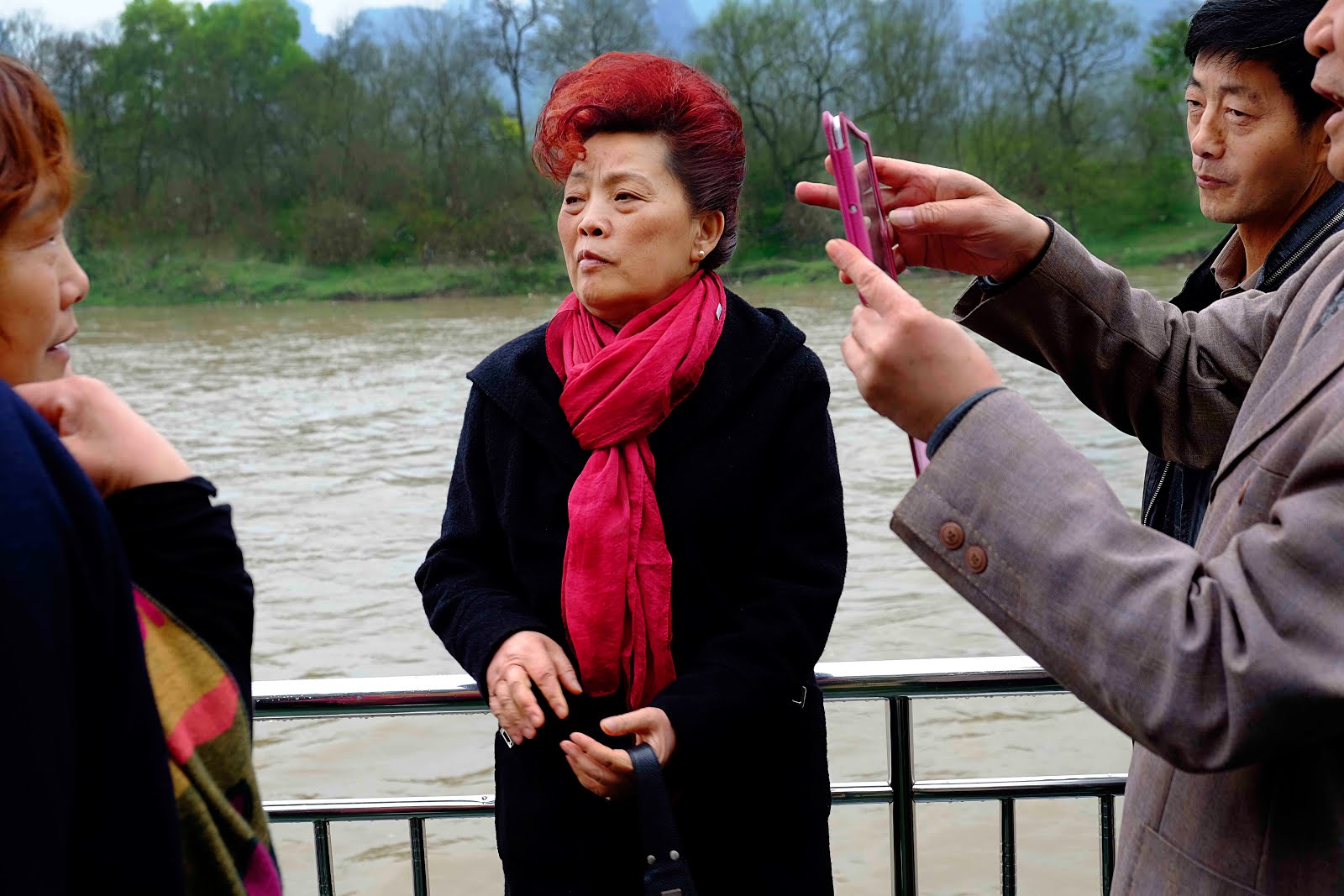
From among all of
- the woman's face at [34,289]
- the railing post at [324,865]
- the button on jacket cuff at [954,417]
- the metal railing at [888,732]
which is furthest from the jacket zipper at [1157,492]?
the woman's face at [34,289]

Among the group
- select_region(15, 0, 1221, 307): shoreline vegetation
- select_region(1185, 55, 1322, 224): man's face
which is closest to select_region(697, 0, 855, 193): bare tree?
select_region(15, 0, 1221, 307): shoreline vegetation

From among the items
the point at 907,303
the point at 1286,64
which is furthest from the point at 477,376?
the point at 1286,64

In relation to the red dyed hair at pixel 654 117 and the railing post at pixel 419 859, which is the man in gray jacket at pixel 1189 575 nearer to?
the red dyed hair at pixel 654 117

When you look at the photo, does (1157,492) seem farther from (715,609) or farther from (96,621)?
(96,621)

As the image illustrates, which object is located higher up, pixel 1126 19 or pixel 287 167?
pixel 1126 19

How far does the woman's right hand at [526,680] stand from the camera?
5.33 feet

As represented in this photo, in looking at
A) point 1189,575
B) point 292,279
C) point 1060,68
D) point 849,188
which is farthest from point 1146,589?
point 1060,68

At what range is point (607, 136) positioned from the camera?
5.95ft

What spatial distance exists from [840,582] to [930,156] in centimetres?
3559

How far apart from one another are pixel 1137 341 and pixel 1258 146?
1.99 ft

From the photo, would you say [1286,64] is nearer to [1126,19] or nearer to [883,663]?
[883,663]

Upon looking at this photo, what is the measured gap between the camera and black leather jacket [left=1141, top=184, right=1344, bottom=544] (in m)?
1.90

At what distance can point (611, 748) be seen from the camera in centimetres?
159

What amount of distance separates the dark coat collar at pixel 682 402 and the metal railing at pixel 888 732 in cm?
35
